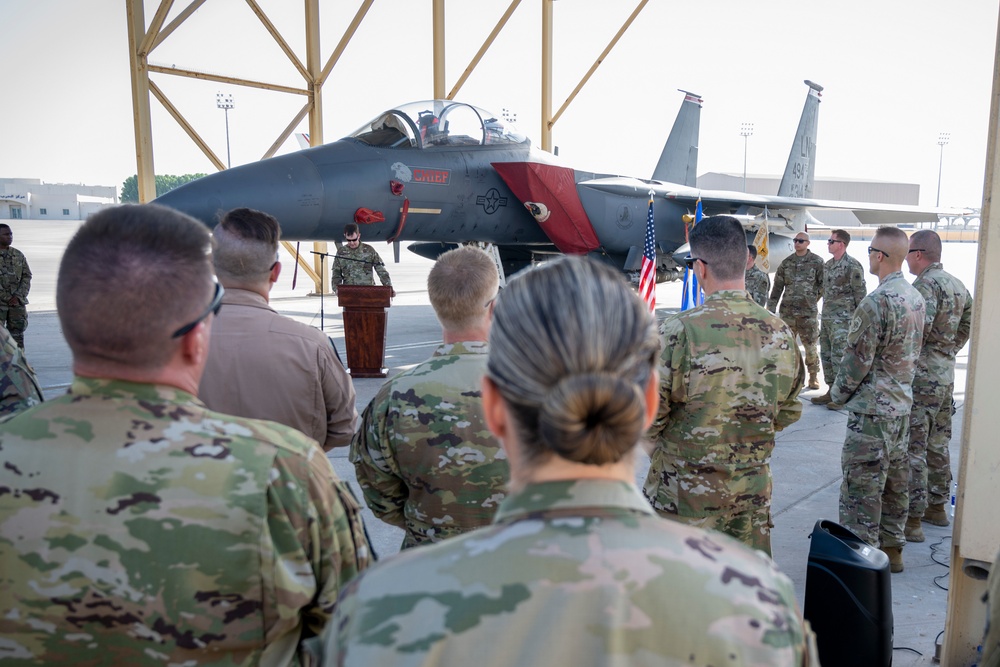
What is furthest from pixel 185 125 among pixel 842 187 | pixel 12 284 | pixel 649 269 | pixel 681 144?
pixel 842 187

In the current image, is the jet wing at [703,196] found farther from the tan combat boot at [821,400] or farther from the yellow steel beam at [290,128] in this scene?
the yellow steel beam at [290,128]

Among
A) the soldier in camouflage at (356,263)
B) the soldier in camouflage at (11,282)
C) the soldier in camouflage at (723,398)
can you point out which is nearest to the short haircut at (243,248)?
the soldier in camouflage at (723,398)

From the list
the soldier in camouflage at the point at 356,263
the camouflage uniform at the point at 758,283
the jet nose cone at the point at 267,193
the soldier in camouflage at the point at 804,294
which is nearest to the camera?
the jet nose cone at the point at 267,193

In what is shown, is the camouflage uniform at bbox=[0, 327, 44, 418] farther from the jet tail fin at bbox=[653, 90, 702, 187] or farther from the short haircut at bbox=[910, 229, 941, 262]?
the jet tail fin at bbox=[653, 90, 702, 187]

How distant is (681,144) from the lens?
629 inches

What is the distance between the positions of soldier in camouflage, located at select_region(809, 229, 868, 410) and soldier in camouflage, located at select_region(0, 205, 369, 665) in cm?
760

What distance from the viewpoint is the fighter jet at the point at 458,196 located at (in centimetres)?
793

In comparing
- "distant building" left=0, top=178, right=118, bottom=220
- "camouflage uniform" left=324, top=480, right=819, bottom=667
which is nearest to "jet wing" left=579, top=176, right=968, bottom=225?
"camouflage uniform" left=324, top=480, right=819, bottom=667

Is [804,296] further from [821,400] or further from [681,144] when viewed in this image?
[681,144]

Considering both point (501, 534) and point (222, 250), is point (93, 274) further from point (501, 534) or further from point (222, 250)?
point (222, 250)

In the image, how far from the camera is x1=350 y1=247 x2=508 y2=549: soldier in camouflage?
236cm

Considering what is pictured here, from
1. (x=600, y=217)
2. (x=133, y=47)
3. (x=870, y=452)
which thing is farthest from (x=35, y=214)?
(x=870, y=452)

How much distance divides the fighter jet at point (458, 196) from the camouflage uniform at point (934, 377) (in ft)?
16.7

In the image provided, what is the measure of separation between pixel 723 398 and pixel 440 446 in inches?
49.5
